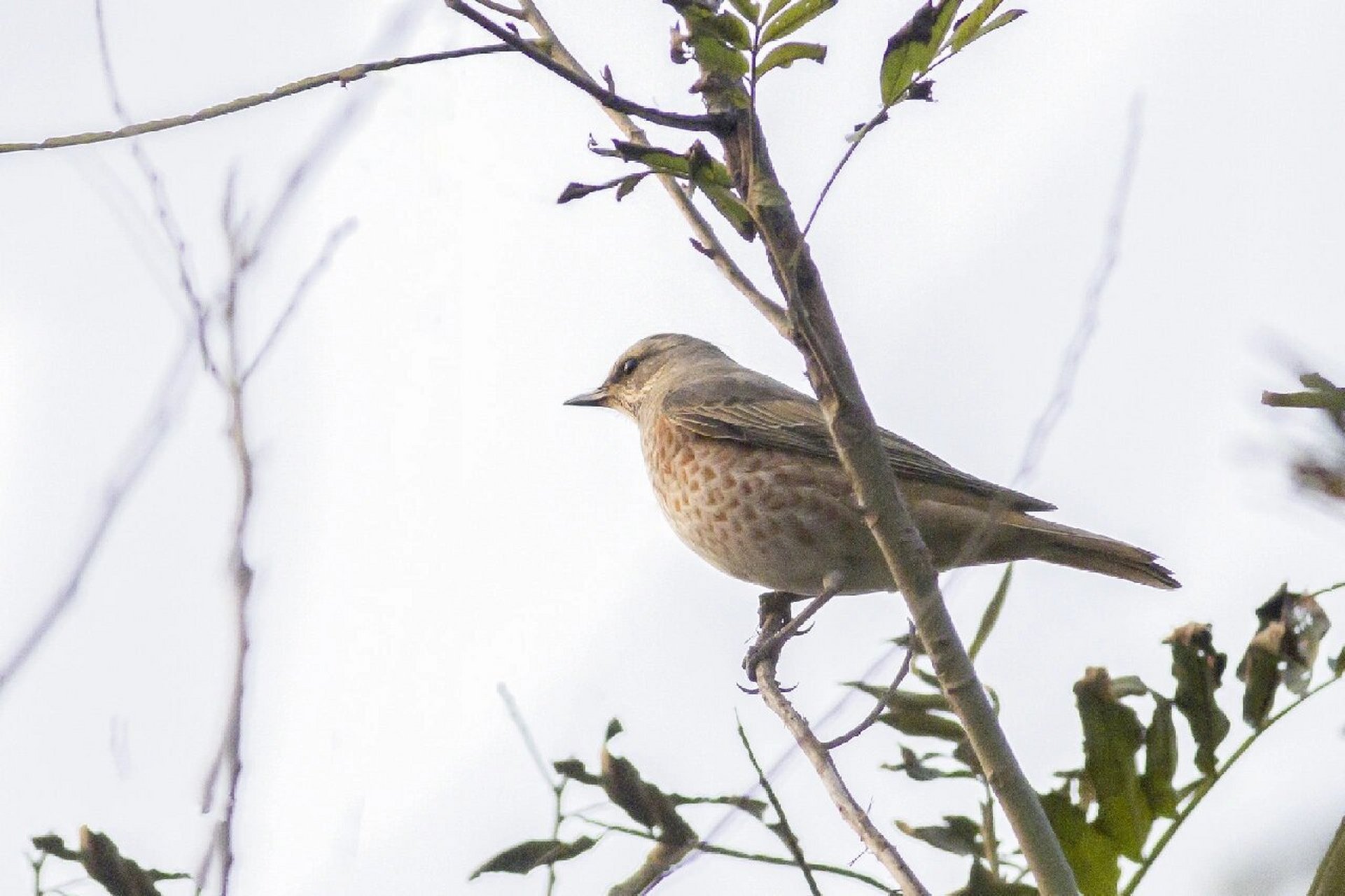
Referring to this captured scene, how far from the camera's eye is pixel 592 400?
905 cm

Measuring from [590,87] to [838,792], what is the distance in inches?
65.1

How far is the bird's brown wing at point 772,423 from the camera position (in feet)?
22.2

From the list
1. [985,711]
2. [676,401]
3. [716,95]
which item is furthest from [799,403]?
[716,95]

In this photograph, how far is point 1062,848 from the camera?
3.33 meters

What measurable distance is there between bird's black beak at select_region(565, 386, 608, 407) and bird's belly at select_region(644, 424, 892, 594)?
5.66ft

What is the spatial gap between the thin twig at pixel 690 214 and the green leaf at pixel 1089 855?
3.95 ft

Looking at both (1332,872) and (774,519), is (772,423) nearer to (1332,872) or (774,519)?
(774,519)

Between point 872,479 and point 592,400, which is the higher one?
point 592,400

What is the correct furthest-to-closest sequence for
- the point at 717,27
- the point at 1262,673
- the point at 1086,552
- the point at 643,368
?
the point at 643,368
the point at 1086,552
the point at 1262,673
the point at 717,27

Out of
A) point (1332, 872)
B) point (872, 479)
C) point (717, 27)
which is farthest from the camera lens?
point (872, 479)

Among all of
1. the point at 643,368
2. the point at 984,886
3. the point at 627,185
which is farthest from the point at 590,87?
the point at 643,368

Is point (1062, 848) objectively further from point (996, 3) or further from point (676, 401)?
point (676, 401)

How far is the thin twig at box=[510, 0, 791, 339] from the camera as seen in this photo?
10.6 feet

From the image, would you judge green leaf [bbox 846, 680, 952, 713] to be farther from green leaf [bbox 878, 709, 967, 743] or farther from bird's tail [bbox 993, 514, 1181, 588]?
bird's tail [bbox 993, 514, 1181, 588]
